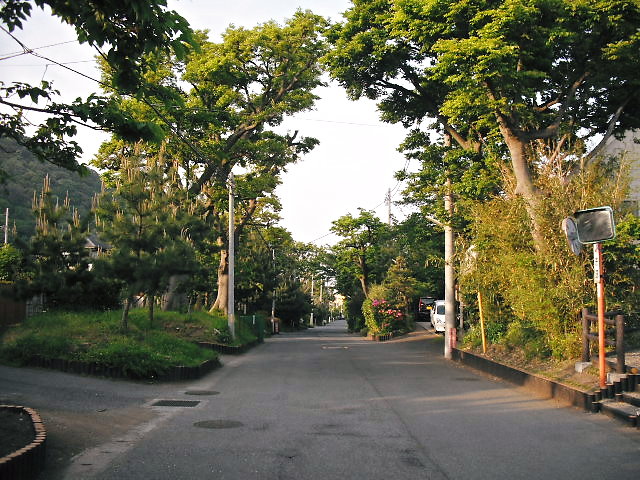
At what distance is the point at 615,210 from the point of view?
13.1 m

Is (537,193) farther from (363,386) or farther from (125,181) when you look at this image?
(125,181)

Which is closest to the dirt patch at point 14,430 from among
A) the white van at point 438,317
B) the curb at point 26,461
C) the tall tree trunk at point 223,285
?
the curb at point 26,461

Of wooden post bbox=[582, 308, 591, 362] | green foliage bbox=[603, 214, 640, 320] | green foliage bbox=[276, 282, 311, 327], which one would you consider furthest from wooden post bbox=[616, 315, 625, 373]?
green foliage bbox=[276, 282, 311, 327]

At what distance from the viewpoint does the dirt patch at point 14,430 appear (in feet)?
19.4

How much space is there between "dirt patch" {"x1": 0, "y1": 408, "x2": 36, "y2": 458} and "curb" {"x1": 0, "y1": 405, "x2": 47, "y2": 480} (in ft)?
0.44

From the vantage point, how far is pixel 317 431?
8258 mm

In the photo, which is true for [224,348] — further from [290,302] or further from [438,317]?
[290,302]

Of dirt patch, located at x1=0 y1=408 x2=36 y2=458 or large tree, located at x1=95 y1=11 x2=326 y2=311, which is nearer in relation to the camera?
dirt patch, located at x1=0 y1=408 x2=36 y2=458

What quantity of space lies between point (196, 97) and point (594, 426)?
24603 mm

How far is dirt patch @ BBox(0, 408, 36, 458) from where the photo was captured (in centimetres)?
591

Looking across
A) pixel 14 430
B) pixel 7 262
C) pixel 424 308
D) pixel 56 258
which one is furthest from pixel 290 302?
pixel 14 430

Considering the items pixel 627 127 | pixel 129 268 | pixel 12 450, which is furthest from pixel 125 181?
pixel 627 127

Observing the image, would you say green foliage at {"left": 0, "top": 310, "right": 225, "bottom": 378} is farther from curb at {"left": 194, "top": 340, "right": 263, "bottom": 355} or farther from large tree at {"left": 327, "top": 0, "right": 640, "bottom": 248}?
large tree at {"left": 327, "top": 0, "right": 640, "bottom": 248}

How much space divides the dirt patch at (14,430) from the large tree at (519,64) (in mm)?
10947
